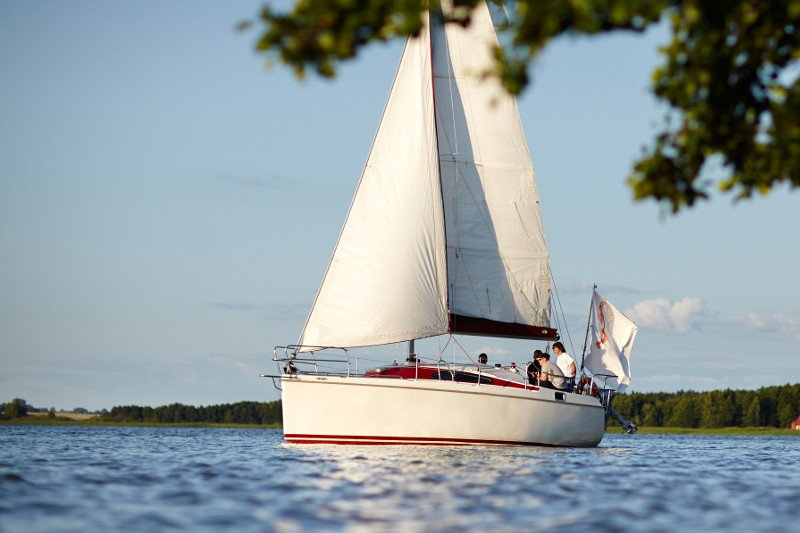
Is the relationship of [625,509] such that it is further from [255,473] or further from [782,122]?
[255,473]

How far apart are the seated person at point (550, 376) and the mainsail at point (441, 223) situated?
2.15m

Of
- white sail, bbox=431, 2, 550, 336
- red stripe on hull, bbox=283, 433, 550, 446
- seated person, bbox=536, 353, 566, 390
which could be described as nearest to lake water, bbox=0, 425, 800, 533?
red stripe on hull, bbox=283, 433, 550, 446

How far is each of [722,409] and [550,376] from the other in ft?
376

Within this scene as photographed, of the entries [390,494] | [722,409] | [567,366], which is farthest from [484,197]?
[722,409]

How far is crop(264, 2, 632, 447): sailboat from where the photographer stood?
33781 mm

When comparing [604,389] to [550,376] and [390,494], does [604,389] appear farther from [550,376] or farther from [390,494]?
[390,494]

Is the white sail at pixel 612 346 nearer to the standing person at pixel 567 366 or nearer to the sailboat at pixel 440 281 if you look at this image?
the sailboat at pixel 440 281

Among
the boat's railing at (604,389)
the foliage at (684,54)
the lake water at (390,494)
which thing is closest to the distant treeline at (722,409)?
the boat's railing at (604,389)

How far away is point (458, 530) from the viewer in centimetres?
1385

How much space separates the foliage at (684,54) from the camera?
10.8 meters

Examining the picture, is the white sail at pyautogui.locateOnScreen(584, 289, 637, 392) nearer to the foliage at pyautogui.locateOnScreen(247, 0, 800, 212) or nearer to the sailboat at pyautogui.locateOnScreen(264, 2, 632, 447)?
the sailboat at pyautogui.locateOnScreen(264, 2, 632, 447)

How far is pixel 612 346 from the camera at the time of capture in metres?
Result: 38.8

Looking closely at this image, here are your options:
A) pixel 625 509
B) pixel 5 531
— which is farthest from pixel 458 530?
pixel 5 531

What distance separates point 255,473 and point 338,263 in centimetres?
1290
